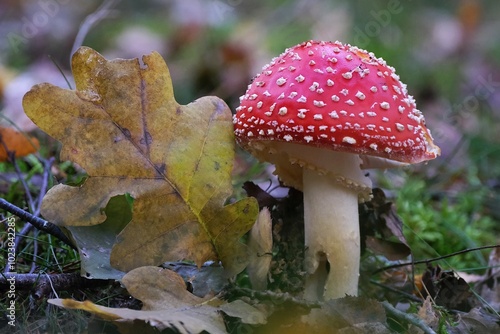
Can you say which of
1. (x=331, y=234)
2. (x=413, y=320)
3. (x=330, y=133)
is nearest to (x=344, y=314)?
(x=413, y=320)

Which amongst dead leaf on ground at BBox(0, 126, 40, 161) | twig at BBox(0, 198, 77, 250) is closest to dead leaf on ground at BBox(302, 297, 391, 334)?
twig at BBox(0, 198, 77, 250)

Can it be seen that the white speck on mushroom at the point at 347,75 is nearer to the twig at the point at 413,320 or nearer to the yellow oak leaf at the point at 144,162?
the yellow oak leaf at the point at 144,162

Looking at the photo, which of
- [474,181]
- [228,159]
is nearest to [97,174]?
[228,159]

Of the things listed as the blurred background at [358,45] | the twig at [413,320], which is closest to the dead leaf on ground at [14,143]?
the blurred background at [358,45]

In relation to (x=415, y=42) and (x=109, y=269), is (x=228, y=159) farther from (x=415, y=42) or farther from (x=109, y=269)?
(x=415, y=42)

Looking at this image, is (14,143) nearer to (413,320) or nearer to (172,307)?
(172,307)

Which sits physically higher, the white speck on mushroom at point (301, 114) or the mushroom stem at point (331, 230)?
the white speck on mushroom at point (301, 114)
